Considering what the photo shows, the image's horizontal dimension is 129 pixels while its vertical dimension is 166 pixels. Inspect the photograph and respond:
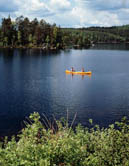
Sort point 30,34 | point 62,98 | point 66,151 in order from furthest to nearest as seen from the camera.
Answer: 1. point 30,34
2. point 62,98
3. point 66,151

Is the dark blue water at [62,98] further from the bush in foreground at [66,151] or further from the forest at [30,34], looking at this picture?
the forest at [30,34]

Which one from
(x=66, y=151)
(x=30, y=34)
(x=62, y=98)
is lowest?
(x=62, y=98)

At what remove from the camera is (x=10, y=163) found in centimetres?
945

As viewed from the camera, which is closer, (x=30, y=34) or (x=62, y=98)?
(x=62, y=98)

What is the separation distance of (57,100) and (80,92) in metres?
8.52

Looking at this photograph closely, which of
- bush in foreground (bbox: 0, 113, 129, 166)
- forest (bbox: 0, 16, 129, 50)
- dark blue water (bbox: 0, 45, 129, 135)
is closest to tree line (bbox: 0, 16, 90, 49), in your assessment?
forest (bbox: 0, 16, 129, 50)

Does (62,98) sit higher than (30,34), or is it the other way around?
(30,34)

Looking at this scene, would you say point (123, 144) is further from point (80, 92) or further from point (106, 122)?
point (80, 92)

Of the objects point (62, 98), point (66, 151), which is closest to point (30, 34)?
point (62, 98)

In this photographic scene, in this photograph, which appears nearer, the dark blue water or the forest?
the dark blue water

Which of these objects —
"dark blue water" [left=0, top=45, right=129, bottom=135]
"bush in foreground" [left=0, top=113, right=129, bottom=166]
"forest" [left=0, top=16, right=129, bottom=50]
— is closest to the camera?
"bush in foreground" [left=0, top=113, right=129, bottom=166]

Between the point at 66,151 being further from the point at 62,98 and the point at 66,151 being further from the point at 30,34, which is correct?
the point at 30,34

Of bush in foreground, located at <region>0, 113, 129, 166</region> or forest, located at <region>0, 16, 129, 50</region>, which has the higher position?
forest, located at <region>0, 16, 129, 50</region>

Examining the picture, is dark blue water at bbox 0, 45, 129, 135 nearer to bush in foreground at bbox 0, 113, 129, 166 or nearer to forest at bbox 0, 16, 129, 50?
bush in foreground at bbox 0, 113, 129, 166
